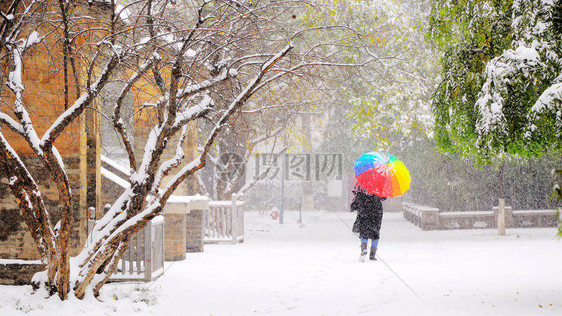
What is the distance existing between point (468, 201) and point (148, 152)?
1829 centimetres

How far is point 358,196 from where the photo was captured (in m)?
12.8

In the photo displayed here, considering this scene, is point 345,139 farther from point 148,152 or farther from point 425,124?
point 148,152

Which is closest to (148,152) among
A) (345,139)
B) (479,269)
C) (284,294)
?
(284,294)

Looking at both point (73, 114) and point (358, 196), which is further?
point (358, 196)

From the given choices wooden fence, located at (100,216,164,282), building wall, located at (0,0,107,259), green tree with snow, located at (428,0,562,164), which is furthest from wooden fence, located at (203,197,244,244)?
green tree with snow, located at (428,0,562,164)

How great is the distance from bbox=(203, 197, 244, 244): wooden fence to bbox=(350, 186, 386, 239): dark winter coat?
562cm

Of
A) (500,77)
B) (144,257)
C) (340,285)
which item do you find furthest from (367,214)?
(500,77)

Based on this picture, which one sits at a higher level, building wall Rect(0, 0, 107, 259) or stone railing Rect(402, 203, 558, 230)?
building wall Rect(0, 0, 107, 259)

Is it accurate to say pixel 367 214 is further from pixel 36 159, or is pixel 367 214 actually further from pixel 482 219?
pixel 482 219

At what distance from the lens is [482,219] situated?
22125 millimetres

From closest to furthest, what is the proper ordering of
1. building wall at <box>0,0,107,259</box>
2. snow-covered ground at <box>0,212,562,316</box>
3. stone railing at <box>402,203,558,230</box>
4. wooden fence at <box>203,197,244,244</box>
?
1. snow-covered ground at <box>0,212,562,316</box>
2. building wall at <box>0,0,107,259</box>
3. wooden fence at <box>203,197,244,244</box>
4. stone railing at <box>402,203,558,230</box>

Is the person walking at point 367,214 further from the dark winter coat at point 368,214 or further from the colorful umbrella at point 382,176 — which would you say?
the colorful umbrella at point 382,176

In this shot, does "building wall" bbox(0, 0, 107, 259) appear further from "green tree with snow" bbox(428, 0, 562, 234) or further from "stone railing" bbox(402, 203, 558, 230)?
"stone railing" bbox(402, 203, 558, 230)

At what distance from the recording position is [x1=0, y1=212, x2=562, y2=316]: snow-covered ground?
7.99 m
